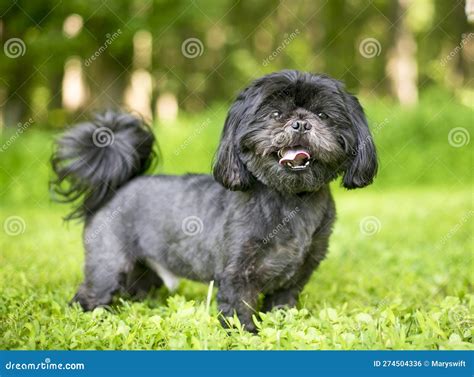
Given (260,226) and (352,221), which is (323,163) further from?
(352,221)

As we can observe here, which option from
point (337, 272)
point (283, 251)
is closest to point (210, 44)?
point (337, 272)

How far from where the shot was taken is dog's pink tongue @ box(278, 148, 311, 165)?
3352mm

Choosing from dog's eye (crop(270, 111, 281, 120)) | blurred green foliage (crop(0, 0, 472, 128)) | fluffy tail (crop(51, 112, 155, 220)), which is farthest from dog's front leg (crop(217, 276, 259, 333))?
blurred green foliage (crop(0, 0, 472, 128))

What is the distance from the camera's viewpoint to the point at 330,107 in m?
3.44

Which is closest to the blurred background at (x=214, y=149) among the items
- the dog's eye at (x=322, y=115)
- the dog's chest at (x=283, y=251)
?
the dog's chest at (x=283, y=251)

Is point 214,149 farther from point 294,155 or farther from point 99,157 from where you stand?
point 294,155

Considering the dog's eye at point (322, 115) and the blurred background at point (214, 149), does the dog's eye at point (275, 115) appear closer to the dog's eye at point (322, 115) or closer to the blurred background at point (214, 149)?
the dog's eye at point (322, 115)

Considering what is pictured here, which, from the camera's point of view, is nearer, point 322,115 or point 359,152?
point 322,115

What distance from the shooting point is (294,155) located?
3.36 meters

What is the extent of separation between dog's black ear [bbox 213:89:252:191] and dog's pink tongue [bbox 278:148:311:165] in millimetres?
300

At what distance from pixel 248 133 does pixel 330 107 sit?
0.49 m

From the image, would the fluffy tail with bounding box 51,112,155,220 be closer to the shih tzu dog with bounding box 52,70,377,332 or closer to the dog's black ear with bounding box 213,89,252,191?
the shih tzu dog with bounding box 52,70,377,332

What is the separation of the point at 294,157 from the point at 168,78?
19.4 meters

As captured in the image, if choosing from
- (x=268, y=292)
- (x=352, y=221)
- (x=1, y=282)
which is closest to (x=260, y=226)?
(x=268, y=292)
